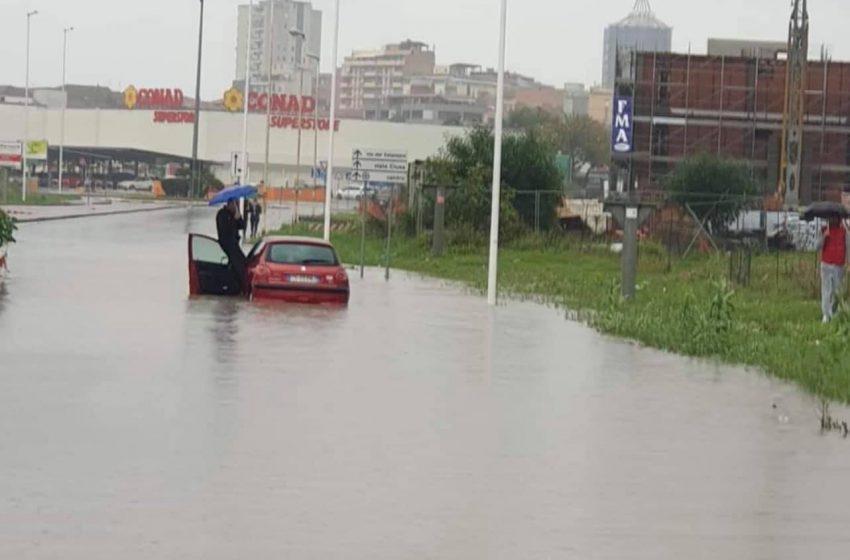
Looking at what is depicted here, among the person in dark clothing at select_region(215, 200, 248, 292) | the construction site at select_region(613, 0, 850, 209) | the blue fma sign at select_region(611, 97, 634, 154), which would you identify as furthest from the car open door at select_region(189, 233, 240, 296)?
the construction site at select_region(613, 0, 850, 209)

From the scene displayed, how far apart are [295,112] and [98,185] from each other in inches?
948

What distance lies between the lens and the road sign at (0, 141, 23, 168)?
91031 millimetres

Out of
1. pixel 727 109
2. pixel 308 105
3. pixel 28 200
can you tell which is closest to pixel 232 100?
pixel 308 105

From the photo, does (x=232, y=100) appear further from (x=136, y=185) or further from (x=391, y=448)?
(x=391, y=448)

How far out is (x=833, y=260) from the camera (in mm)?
25594

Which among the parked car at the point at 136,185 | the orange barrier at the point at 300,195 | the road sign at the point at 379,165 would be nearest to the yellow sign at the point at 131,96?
the parked car at the point at 136,185

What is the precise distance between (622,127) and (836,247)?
44400 mm

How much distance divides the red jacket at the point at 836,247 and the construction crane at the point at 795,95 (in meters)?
42.1

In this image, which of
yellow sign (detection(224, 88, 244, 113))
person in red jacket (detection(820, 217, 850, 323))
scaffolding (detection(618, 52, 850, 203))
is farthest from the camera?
yellow sign (detection(224, 88, 244, 113))

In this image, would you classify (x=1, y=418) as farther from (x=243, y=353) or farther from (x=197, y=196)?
(x=197, y=196)

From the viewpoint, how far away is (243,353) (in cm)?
2069

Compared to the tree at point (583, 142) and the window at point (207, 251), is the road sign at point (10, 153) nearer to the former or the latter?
the tree at point (583, 142)

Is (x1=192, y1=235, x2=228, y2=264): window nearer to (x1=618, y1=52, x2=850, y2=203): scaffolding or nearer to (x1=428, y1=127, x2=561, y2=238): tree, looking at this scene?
(x1=428, y1=127, x2=561, y2=238): tree

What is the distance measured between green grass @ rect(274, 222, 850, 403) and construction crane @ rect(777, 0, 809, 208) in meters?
18.7
